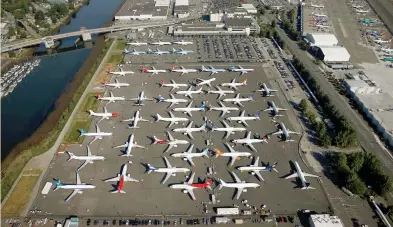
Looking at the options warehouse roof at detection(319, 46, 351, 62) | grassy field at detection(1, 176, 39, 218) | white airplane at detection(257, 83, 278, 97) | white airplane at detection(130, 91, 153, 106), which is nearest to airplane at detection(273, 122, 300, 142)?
white airplane at detection(257, 83, 278, 97)

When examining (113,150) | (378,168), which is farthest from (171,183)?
(378,168)

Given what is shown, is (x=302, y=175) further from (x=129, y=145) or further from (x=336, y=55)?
(x=336, y=55)

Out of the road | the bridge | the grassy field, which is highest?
the bridge

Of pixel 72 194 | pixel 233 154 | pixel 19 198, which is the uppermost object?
pixel 19 198

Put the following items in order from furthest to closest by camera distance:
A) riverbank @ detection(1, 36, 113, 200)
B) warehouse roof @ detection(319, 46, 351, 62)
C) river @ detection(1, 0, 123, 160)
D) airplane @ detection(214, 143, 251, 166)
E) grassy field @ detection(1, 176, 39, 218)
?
1. warehouse roof @ detection(319, 46, 351, 62)
2. river @ detection(1, 0, 123, 160)
3. airplane @ detection(214, 143, 251, 166)
4. riverbank @ detection(1, 36, 113, 200)
5. grassy field @ detection(1, 176, 39, 218)

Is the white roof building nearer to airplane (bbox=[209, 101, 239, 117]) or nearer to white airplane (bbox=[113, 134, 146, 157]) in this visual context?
airplane (bbox=[209, 101, 239, 117])

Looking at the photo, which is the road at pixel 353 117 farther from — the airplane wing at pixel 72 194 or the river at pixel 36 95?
the river at pixel 36 95

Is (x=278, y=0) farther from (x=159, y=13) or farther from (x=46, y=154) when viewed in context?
(x=46, y=154)

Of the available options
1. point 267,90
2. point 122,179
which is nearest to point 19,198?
point 122,179
